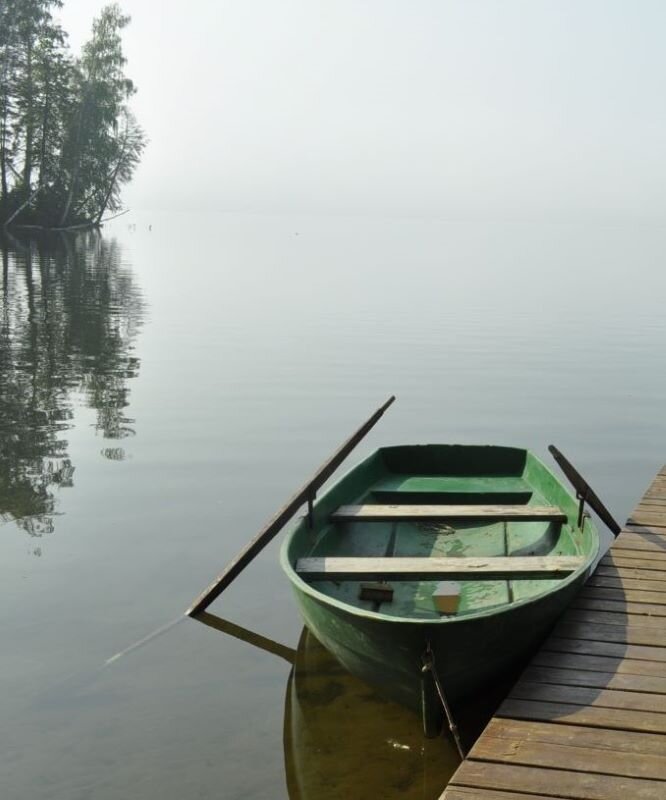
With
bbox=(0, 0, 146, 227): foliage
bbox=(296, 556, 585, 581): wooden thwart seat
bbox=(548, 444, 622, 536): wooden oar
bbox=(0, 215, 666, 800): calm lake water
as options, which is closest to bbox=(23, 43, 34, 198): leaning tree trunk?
bbox=(0, 0, 146, 227): foliage

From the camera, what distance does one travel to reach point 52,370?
59.4ft

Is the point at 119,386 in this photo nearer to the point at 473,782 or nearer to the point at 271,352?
the point at 271,352

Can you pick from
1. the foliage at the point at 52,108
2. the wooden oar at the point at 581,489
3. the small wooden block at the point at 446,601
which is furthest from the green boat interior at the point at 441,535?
the foliage at the point at 52,108

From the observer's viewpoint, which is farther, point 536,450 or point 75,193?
point 75,193

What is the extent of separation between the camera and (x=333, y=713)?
620 cm

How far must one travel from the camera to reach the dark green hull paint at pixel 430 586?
205 inches

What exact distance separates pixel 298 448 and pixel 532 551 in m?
5.65

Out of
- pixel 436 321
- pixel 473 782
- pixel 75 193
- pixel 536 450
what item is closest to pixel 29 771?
pixel 473 782

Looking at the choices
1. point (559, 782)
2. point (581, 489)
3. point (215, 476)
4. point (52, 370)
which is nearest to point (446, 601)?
point (581, 489)

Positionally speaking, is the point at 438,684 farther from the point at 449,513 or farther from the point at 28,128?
the point at 28,128

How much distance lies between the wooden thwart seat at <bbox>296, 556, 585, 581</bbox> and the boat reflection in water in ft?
2.61

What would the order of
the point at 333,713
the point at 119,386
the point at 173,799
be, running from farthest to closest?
the point at 119,386, the point at 333,713, the point at 173,799

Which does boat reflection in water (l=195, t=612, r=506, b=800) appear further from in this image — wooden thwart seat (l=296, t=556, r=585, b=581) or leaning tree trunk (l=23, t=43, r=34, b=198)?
leaning tree trunk (l=23, t=43, r=34, b=198)

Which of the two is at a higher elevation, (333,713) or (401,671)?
(401,671)
